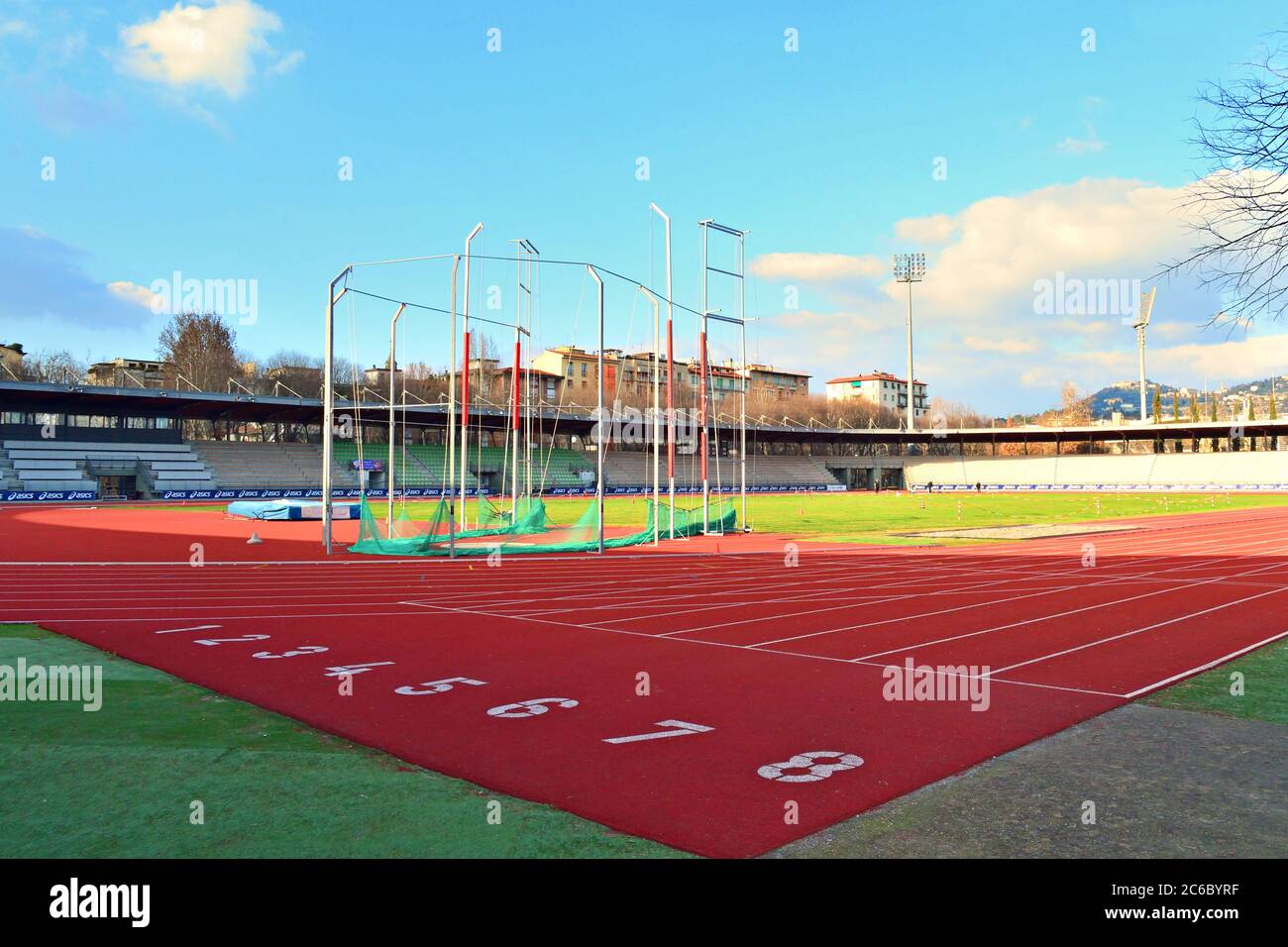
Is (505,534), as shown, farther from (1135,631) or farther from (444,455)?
(444,455)

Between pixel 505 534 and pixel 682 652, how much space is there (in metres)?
16.6

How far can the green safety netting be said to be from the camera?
868 inches

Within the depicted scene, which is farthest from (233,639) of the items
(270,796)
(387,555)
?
(387,555)

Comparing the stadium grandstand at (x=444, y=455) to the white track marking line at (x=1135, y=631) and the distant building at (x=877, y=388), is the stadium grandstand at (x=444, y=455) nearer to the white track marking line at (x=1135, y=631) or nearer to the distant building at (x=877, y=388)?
the white track marking line at (x=1135, y=631)

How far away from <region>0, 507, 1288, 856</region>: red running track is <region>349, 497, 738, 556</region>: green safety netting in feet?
4.89

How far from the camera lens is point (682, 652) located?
9977 mm

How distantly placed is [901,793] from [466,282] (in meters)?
18.7

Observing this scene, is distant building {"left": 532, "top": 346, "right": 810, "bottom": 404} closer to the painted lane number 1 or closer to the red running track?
the red running track

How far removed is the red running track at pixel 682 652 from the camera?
5.77 meters

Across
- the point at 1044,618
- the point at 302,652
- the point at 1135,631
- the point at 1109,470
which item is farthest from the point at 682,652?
the point at 1109,470

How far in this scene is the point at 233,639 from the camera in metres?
10.5

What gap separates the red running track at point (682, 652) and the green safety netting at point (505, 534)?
149 cm

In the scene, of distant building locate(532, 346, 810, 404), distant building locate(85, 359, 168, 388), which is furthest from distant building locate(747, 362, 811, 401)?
distant building locate(85, 359, 168, 388)
